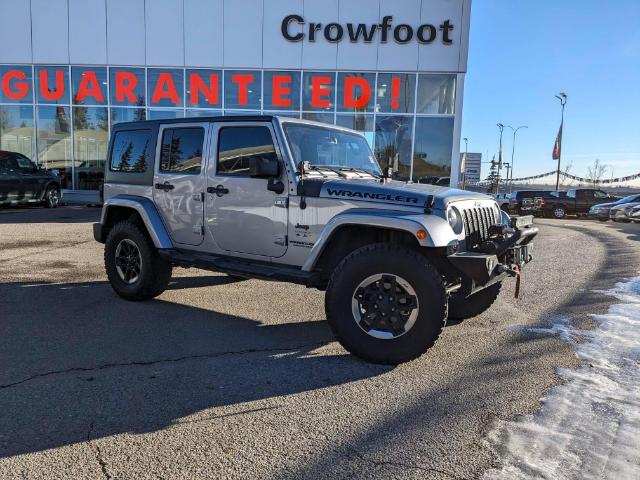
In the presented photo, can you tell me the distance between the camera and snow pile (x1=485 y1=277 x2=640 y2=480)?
2.53 meters

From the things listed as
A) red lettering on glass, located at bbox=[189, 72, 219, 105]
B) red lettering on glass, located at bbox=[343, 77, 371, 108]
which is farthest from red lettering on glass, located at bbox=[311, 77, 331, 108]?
red lettering on glass, located at bbox=[189, 72, 219, 105]

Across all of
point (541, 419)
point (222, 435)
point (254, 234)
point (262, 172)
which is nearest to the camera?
point (222, 435)

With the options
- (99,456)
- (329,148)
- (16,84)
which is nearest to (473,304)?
(329,148)

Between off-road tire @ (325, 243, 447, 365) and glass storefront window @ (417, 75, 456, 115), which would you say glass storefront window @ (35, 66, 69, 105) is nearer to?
glass storefront window @ (417, 75, 456, 115)

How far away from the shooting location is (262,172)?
4352 millimetres

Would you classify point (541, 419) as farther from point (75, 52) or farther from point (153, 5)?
point (75, 52)

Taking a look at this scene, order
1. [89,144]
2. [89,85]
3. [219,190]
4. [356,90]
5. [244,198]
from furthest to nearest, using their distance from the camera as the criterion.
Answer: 1. [89,144]
2. [89,85]
3. [356,90]
4. [219,190]
5. [244,198]

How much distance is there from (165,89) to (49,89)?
474cm

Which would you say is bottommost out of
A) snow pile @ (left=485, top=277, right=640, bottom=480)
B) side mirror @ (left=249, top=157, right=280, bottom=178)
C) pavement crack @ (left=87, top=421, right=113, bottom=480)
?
pavement crack @ (left=87, top=421, right=113, bottom=480)

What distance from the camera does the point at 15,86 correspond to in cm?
1944

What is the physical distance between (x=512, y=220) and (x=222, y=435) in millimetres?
3169

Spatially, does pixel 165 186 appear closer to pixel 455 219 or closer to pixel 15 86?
pixel 455 219

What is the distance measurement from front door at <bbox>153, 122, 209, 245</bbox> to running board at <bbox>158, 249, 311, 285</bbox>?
0.19 metres

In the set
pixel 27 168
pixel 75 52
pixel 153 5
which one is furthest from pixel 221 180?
pixel 75 52
